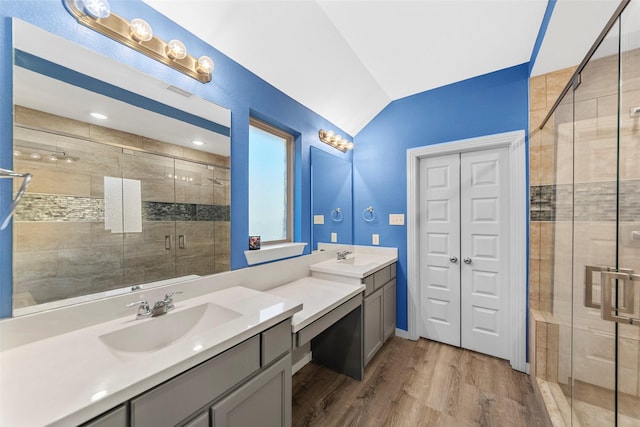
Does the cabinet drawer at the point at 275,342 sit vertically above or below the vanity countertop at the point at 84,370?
below

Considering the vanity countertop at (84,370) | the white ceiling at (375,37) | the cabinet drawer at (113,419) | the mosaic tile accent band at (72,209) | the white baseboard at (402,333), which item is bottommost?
the white baseboard at (402,333)

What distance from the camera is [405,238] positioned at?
2643 millimetres

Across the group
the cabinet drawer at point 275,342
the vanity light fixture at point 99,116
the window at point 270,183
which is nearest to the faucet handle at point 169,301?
the cabinet drawer at point 275,342

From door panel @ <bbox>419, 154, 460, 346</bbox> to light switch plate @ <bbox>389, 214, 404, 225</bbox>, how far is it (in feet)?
0.72

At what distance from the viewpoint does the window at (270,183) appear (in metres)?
1.86

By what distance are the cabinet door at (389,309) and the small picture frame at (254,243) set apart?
1.38m

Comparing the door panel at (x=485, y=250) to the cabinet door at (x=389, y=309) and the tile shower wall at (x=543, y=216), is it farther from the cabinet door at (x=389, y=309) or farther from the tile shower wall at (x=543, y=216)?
the cabinet door at (x=389, y=309)

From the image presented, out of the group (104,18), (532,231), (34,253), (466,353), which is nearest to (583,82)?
(532,231)

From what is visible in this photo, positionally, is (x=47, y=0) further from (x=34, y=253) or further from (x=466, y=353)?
(x=466, y=353)

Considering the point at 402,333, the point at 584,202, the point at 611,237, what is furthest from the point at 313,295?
the point at 584,202

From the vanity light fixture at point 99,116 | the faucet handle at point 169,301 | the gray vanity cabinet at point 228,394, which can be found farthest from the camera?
the faucet handle at point 169,301

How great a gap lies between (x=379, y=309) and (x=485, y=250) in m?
1.18

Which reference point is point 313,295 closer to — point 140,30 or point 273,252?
point 273,252

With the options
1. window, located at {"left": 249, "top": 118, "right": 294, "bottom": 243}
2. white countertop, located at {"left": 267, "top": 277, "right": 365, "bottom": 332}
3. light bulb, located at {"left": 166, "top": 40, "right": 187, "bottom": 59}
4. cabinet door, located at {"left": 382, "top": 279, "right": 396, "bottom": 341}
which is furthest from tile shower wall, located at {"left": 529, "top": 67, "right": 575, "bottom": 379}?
light bulb, located at {"left": 166, "top": 40, "right": 187, "bottom": 59}
